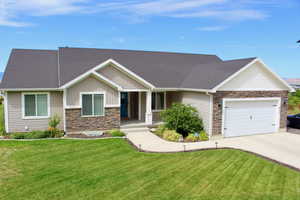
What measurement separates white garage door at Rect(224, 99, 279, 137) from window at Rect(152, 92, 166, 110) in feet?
17.7

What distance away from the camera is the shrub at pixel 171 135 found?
1244 cm

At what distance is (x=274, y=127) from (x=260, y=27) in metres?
11.7

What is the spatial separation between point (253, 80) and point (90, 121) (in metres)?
10.2

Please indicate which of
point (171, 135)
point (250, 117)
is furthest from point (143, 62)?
point (250, 117)

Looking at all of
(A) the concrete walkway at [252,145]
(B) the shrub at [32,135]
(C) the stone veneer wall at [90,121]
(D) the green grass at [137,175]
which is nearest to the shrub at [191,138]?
(A) the concrete walkway at [252,145]

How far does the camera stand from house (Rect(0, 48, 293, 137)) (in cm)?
1313

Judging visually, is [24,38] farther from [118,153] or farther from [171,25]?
[118,153]

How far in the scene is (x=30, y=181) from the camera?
7.06 m

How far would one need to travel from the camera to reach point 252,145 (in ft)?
38.0

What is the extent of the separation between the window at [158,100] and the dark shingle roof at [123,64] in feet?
3.28

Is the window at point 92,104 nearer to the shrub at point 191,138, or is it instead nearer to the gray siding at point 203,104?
the shrub at point 191,138

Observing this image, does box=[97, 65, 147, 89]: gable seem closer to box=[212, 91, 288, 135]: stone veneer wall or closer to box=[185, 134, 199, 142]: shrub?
box=[185, 134, 199, 142]: shrub

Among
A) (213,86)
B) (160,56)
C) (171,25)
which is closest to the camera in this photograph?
(213,86)

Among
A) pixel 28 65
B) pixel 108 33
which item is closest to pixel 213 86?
pixel 28 65
